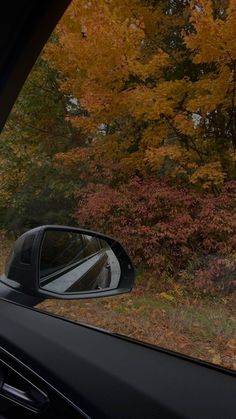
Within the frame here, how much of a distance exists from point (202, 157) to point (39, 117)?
1904 mm

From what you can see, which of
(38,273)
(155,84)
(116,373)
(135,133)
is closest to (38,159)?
(135,133)

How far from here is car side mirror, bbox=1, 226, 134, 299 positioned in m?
1.57

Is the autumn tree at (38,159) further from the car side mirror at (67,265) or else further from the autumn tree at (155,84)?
the car side mirror at (67,265)

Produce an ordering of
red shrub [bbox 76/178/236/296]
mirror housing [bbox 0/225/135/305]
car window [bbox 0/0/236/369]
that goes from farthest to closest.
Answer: car window [bbox 0/0/236/369] → red shrub [bbox 76/178/236/296] → mirror housing [bbox 0/225/135/305]

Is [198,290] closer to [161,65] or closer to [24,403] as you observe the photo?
[24,403]

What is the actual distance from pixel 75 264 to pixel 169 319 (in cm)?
63

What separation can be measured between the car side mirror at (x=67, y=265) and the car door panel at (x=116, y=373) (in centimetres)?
15

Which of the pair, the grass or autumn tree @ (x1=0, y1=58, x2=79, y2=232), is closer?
the grass

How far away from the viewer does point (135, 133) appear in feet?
17.5

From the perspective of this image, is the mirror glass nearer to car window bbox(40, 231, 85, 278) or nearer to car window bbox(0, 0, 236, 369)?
car window bbox(40, 231, 85, 278)

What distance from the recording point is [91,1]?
435 cm

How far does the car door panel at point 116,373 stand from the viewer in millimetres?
963

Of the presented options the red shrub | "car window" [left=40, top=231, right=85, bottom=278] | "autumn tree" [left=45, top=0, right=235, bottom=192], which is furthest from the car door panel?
"autumn tree" [left=45, top=0, right=235, bottom=192]

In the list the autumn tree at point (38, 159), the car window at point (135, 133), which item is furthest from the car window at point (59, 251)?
the autumn tree at point (38, 159)
